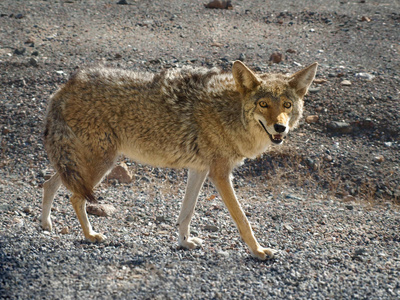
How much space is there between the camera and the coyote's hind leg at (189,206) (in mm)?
5781

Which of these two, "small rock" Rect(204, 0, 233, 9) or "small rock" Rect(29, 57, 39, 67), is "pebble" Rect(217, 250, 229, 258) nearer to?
"small rock" Rect(29, 57, 39, 67)

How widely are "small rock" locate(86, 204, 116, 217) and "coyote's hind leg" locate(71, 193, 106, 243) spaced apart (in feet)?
3.22

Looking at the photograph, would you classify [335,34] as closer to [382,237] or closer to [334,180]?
[334,180]

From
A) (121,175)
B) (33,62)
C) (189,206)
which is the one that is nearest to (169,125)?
(189,206)

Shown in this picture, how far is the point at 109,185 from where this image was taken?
798 cm

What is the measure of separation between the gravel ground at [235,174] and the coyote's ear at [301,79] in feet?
6.12

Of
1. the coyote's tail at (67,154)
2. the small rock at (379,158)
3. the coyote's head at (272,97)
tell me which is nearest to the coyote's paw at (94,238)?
the coyote's tail at (67,154)

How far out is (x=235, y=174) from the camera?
8609 mm

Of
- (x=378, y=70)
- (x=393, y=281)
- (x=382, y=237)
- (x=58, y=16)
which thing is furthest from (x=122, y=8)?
(x=393, y=281)

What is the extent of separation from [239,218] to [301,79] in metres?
1.75

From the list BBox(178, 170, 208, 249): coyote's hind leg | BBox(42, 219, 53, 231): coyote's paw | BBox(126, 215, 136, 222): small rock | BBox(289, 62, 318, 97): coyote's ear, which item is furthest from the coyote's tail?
BBox(289, 62, 318, 97): coyote's ear

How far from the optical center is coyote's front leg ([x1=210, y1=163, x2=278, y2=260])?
5363 mm

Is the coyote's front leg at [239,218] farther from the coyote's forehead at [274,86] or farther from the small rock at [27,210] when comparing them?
the small rock at [27,210]

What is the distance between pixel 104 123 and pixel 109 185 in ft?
8.47
